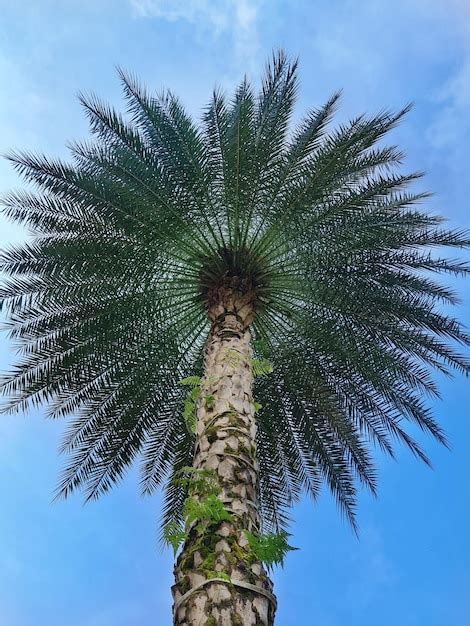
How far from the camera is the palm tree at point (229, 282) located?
32.8 ft

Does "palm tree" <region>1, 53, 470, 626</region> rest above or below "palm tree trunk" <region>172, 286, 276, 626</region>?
above

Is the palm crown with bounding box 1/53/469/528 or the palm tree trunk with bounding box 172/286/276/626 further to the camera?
the palm crown with bounding box 1/53/469/528

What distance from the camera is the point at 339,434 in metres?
11.0

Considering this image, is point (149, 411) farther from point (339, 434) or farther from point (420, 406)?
point (420, 406)

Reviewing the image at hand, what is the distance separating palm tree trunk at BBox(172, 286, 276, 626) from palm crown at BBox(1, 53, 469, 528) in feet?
4.60

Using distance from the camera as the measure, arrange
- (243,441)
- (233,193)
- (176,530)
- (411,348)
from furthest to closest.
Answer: (411,348) < (233,193) < (243,441) < (176,530)

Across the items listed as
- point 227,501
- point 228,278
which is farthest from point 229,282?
point 227,501

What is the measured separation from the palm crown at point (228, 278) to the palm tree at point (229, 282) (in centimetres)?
2

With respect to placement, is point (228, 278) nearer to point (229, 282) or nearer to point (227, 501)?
point (229, 282)

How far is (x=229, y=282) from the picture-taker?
9.89 meters

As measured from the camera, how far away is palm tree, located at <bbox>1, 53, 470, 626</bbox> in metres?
9.98

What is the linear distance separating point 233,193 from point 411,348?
12.6 feet

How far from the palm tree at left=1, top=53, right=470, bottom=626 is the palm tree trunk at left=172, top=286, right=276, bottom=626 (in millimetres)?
699

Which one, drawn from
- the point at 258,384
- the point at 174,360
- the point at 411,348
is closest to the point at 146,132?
the point at 174,360
